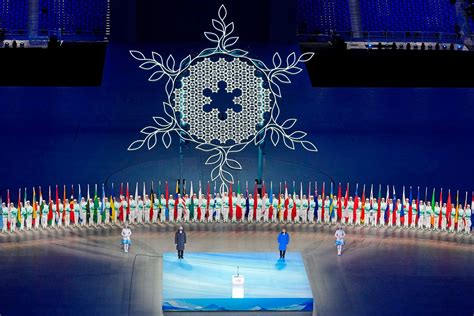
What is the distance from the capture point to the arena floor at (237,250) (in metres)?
41.1

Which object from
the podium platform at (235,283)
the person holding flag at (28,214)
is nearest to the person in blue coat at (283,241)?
the podium platform at (235,283)

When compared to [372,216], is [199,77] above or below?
above

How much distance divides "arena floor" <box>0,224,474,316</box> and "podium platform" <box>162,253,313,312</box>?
545 mm

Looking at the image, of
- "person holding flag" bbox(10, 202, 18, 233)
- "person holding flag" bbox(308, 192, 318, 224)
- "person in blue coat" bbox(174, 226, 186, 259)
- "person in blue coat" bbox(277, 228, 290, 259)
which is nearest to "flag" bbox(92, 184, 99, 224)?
"person holding flag" bbox(10, 202, 18, 233)

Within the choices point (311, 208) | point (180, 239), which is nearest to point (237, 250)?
point (180, 239)

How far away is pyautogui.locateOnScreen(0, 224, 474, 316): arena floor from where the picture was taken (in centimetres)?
4112

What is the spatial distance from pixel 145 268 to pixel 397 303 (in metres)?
7.80

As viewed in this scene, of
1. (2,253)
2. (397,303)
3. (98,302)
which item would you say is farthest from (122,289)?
(397,303)

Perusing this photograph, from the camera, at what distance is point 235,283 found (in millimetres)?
41000

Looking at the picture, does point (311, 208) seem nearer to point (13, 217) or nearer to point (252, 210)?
point (252, 210)

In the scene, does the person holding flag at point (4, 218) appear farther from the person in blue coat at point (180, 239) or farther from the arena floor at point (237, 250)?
the person in blue coat at point (180, 239)

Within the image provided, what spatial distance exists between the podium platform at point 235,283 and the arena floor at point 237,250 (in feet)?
1.79

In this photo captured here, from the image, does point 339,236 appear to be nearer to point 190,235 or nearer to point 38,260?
point 190,235

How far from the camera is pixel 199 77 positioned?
47875 mm
